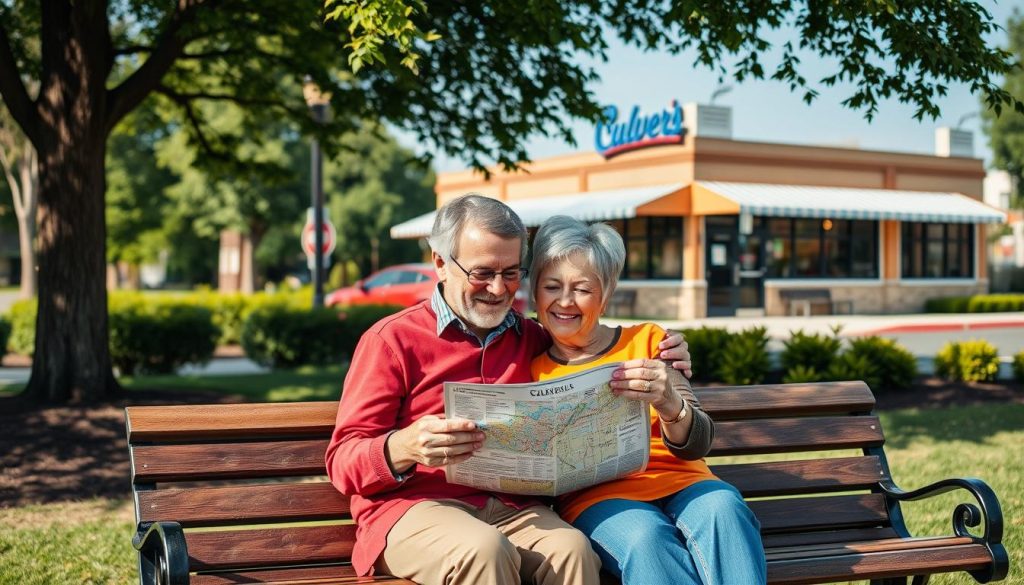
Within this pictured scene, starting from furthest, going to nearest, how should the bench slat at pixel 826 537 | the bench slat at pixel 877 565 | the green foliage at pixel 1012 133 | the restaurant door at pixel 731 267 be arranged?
the green foliage at pixel 1012 133 < the restaurant door at pixel 731 267 < the bench slat at pixel 826 537 < the bench slat at pixel 877 565

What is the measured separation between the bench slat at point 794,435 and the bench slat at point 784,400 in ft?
0.13

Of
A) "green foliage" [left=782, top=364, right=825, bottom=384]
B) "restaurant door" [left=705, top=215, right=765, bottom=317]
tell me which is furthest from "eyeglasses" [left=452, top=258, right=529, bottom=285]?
"restaurant door" [left=705, top=215, right=765, bottom=317]

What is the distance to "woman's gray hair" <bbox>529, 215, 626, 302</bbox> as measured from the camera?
11.0 feet

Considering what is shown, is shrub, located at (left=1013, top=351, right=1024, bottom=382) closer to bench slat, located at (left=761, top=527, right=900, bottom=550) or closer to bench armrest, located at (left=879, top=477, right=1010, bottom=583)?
bench slat, located at (left=761, top=527, right=900, bottom=550)

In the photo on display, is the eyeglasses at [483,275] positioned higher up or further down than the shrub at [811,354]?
higher up

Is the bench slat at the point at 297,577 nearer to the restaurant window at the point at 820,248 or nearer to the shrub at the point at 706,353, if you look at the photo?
the shrub at the point at 706,353

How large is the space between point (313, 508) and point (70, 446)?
15.5ft

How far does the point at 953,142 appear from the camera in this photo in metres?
33.7

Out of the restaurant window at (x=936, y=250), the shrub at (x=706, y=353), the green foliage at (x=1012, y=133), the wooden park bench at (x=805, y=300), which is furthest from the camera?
the green foliage at (x=1012, y=133)

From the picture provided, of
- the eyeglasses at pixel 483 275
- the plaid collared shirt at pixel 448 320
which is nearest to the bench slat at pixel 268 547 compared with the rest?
the plaid collared shirt at pixel 448 320

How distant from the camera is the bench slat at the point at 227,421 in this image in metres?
3.41

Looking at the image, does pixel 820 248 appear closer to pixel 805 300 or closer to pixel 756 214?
pixel 805 300

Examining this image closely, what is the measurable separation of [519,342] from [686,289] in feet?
78.1

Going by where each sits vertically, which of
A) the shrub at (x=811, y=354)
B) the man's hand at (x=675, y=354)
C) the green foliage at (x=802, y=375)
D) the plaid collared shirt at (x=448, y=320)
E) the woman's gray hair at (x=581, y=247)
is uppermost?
the woman's gray hair at (x=581, y=247)
